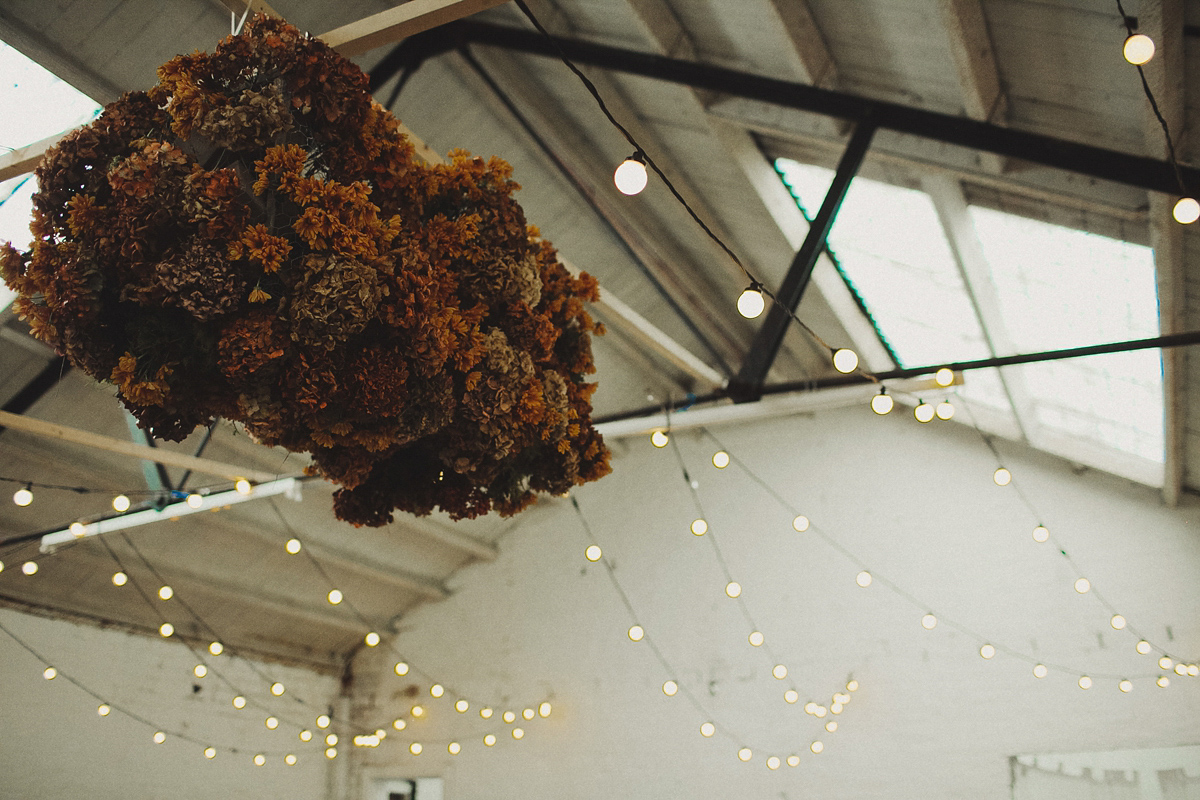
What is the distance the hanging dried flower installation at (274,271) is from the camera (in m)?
2.13

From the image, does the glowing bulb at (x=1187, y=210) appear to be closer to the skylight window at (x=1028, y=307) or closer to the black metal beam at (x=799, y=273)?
the black metal beam at (x=799, y=273)

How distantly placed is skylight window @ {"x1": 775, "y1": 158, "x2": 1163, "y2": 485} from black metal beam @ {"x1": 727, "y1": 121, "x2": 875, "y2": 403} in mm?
1151

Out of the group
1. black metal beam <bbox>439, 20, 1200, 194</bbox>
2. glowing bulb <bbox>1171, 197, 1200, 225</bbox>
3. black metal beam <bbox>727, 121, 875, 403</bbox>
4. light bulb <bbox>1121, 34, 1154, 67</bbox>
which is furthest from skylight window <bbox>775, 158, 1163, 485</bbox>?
light bulb <bbox>1121, 34, 1154, 67</bbox>

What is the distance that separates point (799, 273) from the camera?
4957mm

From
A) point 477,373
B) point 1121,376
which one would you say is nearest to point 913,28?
point 477,373

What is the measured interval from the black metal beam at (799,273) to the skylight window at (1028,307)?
1.15 m

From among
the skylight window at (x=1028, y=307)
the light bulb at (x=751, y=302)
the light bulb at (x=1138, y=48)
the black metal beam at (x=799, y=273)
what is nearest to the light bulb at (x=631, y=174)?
the light bulb at (x=751, y=302)

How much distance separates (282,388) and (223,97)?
74 centimetres

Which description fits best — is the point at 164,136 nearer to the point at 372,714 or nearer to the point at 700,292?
the point at 700,292

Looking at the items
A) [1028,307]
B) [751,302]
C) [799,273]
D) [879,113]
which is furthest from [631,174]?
[1028,307]

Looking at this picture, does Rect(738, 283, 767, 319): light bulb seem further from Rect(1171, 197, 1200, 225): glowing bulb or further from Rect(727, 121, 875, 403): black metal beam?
Rect(1171, 197, 1200, 225): glowing bulb

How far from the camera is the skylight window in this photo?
5.54 metres

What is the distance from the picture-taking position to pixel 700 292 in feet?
28.3

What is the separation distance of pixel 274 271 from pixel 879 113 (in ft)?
10.8
